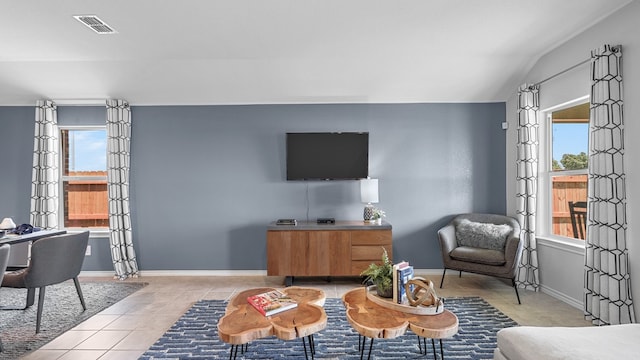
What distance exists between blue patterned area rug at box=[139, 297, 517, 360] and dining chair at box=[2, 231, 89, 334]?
1.11 metres

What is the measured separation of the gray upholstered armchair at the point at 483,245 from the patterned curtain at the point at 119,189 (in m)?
3.84

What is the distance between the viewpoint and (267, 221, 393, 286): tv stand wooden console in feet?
13.4

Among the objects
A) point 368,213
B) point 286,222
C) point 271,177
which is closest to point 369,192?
point 368,213

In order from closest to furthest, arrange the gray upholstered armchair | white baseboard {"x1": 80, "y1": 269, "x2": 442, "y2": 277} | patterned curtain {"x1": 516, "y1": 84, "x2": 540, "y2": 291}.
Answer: the gray upholstered armchair
patterned curtain {"x1": 516, "y1": 84, "x2": 540, "y2": 291}
white baseboard {"x1": 80, "y1": 269, "x2": 442, "y2": 277}

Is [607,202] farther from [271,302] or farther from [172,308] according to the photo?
[172,308]

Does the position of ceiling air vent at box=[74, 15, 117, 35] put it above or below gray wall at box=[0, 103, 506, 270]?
above

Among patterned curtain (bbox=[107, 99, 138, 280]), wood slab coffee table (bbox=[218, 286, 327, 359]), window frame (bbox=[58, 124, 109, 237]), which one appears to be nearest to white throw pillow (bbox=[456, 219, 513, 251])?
wood slab coffee table (bbox=[218, 286, 327, 359])

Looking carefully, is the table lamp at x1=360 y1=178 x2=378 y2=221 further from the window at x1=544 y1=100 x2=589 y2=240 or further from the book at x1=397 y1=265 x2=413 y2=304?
the book at x1=397 y1=265 x2=413 y2=304

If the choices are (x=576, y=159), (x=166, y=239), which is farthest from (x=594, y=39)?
(x=166, y=239)

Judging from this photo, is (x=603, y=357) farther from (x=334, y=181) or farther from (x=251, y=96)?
(x=251, y=96)

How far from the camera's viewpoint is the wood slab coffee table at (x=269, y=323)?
1.91 meters

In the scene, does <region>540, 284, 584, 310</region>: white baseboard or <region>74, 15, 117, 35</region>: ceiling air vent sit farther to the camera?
<region>540, 284, 584, 310</region>: white baseboard

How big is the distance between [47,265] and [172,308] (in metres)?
1.11

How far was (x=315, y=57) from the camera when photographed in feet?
12.8
